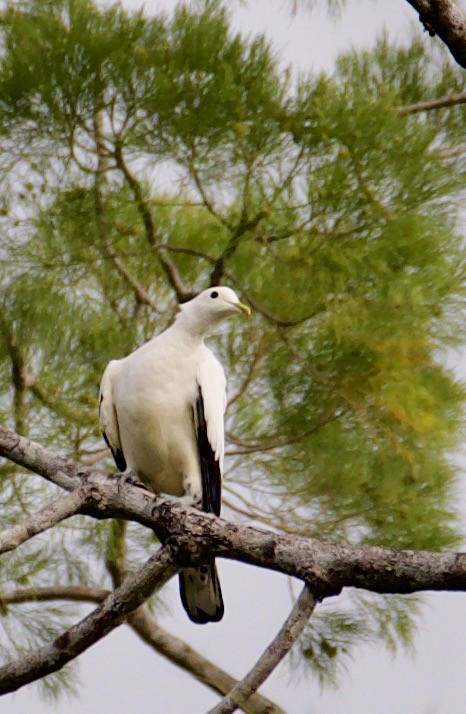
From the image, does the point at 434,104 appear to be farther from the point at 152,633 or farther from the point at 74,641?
the point at 74,641

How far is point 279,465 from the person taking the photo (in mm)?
2979

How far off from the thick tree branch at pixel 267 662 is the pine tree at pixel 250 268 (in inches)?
44.6

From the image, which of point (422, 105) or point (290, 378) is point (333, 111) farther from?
point (290, 378)

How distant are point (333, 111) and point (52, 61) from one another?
661 millimetres

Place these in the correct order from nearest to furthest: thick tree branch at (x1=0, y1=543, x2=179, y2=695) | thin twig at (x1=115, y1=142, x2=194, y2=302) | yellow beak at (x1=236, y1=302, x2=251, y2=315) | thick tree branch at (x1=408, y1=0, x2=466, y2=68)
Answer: thick tree branch at (x1=0, y1=543, x2=179, y2=695)
thick tree branch at (x1=408, y1=0, x2=466, y2=68)
yellow beak at (x1=236, y1=302, x2=251, y2=315)
thin twig at (x1=115, y1=142, x2=194, y2=302)

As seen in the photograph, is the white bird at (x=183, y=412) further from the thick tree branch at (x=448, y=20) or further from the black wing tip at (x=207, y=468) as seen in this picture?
the thick tree branch at (x=448, y=20)

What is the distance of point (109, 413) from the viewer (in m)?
2.56

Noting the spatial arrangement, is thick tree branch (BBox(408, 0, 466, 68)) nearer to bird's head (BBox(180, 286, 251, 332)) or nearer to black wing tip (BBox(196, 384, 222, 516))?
bird's head (BBox(180, 286, 251, 332))

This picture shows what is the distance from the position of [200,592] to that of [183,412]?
0.39 meters

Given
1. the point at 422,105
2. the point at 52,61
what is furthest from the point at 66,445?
the point at 422,105

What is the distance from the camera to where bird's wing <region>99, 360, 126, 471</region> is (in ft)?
8.30

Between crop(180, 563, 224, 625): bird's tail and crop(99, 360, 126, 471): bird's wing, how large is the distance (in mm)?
312

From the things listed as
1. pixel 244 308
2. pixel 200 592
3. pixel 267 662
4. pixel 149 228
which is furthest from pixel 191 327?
pixel 267 662

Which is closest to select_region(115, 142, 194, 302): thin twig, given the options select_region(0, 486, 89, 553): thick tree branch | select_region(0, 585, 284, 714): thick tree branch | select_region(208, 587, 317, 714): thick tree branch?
select_region(0, 585, 284, 714): thick tree branch
